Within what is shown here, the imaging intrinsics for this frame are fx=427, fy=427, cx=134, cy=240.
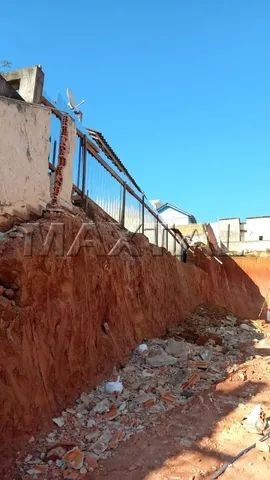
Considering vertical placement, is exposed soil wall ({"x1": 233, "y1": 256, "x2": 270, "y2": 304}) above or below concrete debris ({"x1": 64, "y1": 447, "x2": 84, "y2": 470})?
above

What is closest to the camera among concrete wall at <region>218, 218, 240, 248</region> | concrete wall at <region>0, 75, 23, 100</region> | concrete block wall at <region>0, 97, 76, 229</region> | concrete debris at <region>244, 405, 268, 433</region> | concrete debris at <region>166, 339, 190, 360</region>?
concrete block wall at <region>0, 97, 76, 229</region>

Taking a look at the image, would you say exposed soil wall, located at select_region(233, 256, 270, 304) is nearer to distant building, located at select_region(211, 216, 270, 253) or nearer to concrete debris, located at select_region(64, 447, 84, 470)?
distant building, located at select_region(211, 216, 270, 253)

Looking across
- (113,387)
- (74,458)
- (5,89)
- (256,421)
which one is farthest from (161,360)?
(5,89)

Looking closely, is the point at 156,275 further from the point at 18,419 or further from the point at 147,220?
the point at 18,419

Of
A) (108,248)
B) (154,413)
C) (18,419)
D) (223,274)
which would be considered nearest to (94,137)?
(108,248)

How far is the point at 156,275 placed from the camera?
34.8 feet

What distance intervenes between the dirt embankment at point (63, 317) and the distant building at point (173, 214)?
939 inches

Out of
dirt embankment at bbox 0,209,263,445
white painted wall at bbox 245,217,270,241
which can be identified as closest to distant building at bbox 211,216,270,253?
white painted wall at bbox 245,217,270,241

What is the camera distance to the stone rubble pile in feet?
13.8

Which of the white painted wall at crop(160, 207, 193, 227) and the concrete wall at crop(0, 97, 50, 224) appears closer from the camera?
the concrete wall at crop(0, 97, 50, 224)

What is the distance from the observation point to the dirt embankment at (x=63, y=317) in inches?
164

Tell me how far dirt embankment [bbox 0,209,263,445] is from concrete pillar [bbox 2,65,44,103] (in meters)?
1.92

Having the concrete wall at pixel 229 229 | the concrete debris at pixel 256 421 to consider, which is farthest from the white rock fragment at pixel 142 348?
the concrete wall at pixel 229 229

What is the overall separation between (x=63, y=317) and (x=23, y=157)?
202cm
